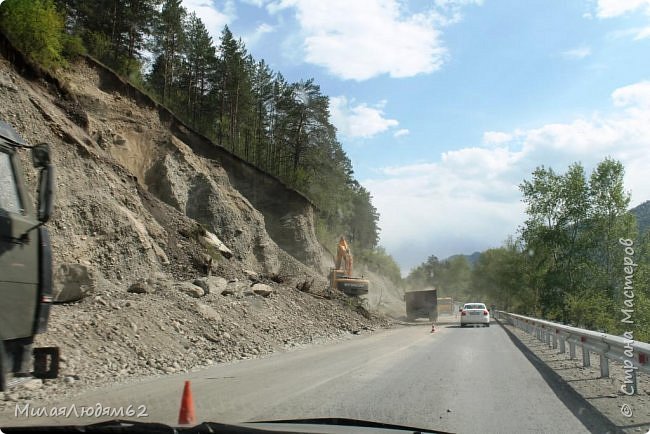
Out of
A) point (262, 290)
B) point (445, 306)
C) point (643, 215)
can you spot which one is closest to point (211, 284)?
point (262, 290)

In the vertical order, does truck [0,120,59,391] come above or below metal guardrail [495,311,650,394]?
above

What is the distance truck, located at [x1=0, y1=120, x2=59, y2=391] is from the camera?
17.6 feet

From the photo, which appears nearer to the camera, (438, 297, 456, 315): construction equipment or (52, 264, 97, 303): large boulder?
(52, 264, 97, 303): large boulder

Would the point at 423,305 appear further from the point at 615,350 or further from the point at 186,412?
the point at 186,412

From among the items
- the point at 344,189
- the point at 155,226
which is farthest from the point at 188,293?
the point at 344,189

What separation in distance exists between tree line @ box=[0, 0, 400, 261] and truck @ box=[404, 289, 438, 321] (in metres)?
16.2

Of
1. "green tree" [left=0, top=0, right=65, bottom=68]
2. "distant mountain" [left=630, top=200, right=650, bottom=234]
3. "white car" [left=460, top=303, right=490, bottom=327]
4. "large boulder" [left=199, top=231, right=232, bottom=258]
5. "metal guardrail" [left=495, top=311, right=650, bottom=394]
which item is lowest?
"white car" [left=460, top=303, right=490, bottom=327]

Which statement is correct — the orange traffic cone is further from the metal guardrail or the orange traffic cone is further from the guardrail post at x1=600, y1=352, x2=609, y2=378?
the guardrail post at x1=600, y1=352, x2=609, y2=378

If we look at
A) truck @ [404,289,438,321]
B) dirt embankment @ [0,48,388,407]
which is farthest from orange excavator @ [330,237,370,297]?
truck @ [404,289,438,321]

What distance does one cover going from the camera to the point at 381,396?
26.7 feet

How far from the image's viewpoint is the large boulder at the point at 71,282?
13.9 metres

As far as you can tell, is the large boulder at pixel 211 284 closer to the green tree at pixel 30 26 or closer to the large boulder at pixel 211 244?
the large boulder at pixel 211 244

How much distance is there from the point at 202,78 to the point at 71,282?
4063cm

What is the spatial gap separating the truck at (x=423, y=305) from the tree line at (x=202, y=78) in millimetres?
16188
